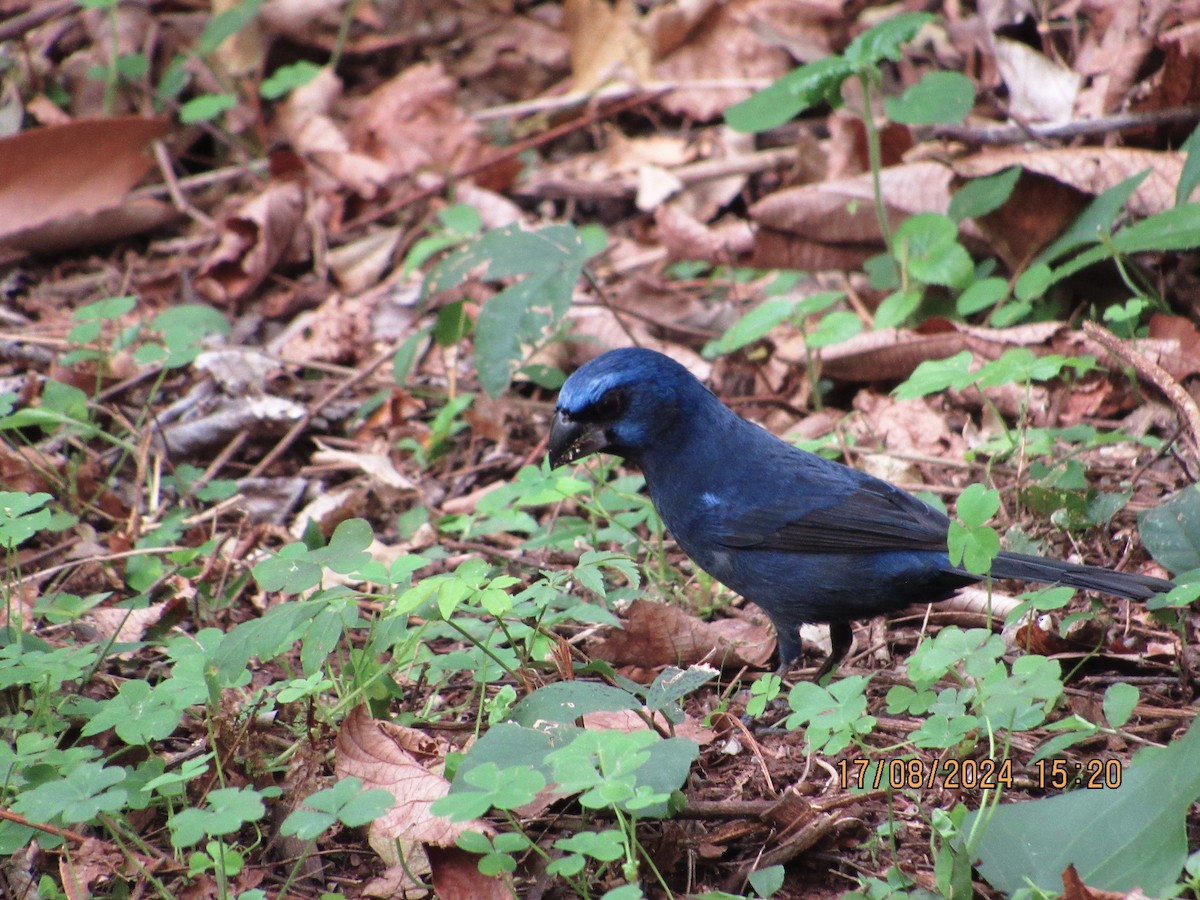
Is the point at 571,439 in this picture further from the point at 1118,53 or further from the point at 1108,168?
the point at 1118,53

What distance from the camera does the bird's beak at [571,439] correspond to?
13.2 feet

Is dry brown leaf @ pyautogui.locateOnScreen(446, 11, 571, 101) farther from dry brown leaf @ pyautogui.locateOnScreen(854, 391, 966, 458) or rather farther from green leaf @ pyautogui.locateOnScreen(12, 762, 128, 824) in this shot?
green leaf @ pyautogui.locateOnScreen(12, 762, 128, 824)

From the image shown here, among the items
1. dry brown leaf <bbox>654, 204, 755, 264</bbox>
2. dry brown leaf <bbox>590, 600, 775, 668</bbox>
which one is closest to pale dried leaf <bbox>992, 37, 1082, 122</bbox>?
dry brown leaf <bbox>654, 204, 755, 264</bbox>

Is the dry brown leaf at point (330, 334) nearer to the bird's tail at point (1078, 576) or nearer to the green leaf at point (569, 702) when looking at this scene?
the green leaf at point (569, 702)

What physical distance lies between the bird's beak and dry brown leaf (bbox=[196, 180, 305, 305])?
3151 millimetres

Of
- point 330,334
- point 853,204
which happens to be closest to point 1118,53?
point 853,204

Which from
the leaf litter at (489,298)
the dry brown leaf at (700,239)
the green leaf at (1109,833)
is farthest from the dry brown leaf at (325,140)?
the green leaf at (1109,833)

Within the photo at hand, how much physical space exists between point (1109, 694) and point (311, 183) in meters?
5.68

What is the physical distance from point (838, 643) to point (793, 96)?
2629mm

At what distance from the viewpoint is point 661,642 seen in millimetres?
3818

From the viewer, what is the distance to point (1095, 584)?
11.0 feet

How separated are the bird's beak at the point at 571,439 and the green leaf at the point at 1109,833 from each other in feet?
6.08

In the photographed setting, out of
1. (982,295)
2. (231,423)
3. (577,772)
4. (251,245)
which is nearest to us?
(577,772)

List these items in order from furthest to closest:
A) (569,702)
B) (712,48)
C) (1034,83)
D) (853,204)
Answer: (712,48)
(1034,83)
(853,204)
(569,702)
